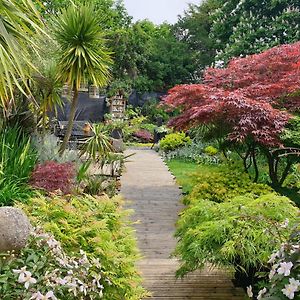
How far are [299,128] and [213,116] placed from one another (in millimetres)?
1225

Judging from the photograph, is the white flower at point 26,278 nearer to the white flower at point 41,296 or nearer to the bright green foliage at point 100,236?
the white flower at point 41,296

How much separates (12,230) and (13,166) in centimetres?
374

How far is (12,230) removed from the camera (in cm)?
231

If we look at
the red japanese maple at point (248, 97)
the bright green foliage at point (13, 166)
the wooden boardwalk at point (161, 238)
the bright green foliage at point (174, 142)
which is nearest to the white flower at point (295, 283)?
the wooden boardwalk at point (161, 238)

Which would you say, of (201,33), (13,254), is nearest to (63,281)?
(13,254)

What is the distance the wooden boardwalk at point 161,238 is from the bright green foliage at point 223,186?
0.63 metres

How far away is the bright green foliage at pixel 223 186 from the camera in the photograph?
5.78m

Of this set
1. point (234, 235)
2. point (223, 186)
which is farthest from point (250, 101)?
point (234, 235)

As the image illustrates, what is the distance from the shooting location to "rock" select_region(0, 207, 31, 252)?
7.48 ft

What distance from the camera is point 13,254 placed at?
2350 mm

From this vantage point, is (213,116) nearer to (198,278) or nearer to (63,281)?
(198,278)

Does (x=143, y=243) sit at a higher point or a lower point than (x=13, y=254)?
lower

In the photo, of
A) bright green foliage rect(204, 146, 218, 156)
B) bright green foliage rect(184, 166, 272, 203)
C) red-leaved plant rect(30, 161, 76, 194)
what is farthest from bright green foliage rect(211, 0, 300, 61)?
red-leaved plant rect(30, 161, 76, 194)

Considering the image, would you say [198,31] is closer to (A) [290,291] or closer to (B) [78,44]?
(B) [78,44]
